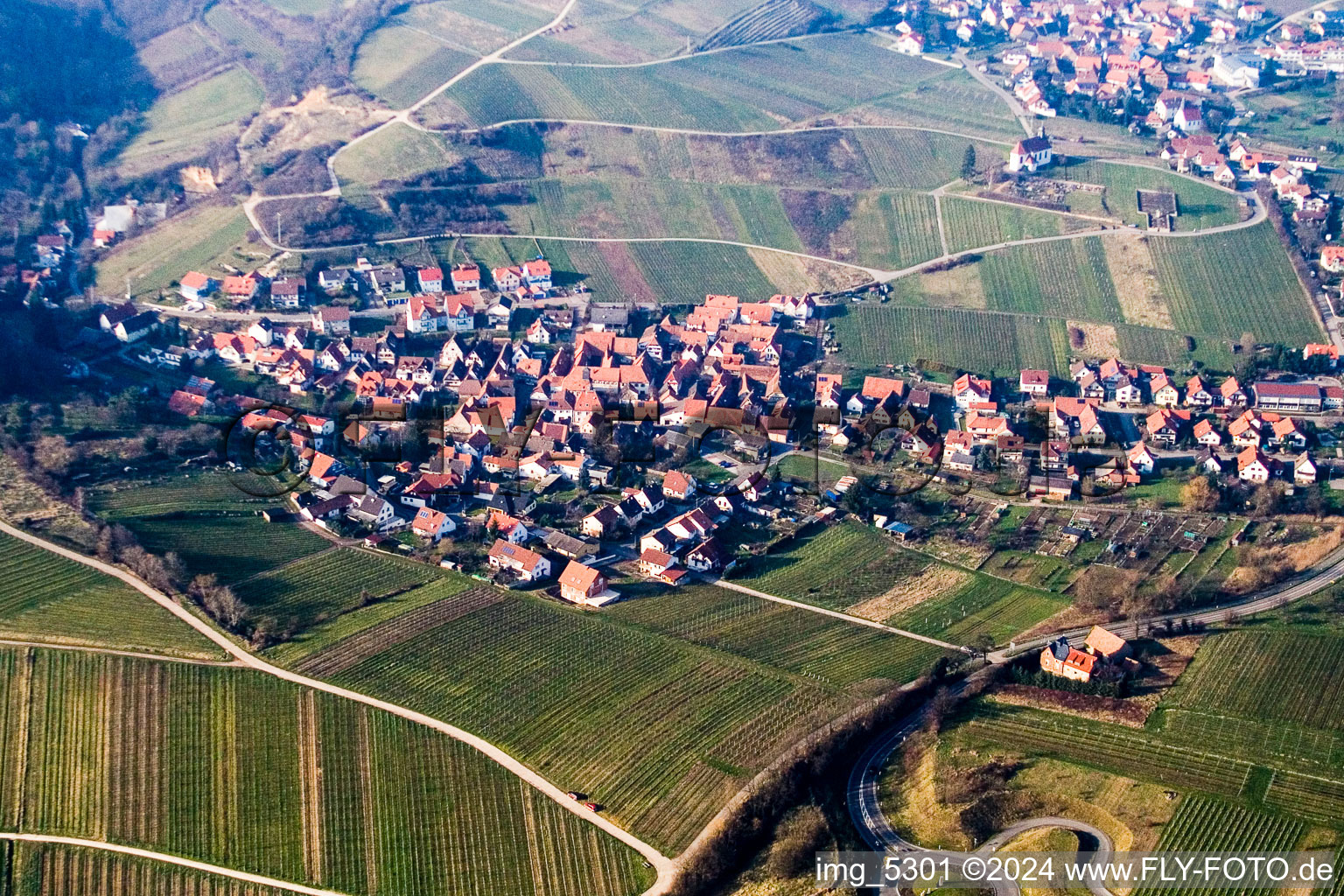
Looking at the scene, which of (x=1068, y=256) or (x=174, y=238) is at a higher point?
(x=174, y=238)

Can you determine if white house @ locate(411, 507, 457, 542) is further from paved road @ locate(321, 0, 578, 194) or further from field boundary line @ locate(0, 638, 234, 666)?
paved road @ locate(321, 0, 578, 194)

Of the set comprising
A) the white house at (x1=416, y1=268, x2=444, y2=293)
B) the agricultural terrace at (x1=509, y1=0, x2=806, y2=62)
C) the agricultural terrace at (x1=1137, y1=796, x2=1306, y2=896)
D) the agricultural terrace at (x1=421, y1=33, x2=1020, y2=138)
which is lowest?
the agricultural terrace at (x1=1137, y1=796, x2=1306, y2=896)

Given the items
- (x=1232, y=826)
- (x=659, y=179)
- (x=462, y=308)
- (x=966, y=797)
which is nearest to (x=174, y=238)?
(x=462, y=308)

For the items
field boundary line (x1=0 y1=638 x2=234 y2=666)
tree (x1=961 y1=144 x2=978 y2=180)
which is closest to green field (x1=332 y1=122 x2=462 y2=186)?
tree (x1=961 y1=144 x2=978 y2=180)

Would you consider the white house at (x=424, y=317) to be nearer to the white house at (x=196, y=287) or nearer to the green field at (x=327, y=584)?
the white house at (x=196, y=287)

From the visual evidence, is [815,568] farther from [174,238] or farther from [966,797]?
[174,238]

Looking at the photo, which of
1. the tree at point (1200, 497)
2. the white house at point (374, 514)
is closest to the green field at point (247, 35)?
the white house at point (374, 514)
